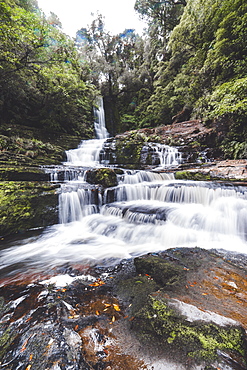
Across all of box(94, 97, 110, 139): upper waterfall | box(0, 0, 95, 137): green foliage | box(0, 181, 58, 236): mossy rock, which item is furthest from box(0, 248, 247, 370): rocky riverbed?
box(94, 97, 110, 139): upper waterfall

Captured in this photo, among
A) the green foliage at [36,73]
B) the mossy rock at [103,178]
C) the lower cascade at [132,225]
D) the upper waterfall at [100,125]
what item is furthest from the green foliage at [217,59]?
the upper waterfall at [100,125]

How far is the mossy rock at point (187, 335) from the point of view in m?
1.16

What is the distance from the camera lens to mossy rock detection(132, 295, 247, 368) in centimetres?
116

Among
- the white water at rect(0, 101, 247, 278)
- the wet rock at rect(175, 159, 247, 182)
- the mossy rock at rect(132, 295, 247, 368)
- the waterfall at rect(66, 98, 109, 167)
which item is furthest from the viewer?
the waterfall at rect(66, 98, 109, 167)

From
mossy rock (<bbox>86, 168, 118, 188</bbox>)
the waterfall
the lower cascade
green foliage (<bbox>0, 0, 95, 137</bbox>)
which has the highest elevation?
green foliage (<bbox>0, 0, 95, 137</bbox>)

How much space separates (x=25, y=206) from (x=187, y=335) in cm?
476

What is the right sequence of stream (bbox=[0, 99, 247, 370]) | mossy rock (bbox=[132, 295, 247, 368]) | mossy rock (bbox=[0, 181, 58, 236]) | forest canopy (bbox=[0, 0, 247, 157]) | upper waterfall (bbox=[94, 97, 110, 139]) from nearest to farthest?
mossy rock (bbox=[132, 295, 247, 368])
stream (bbox=[0, 99, 247, 370])
mossy rock (bbox=[0, 181, 58, 236])
forest canopy (bbox=[0, 0, 247, 157])
upper waterfall (bbox=[94, 97, 110, 139])

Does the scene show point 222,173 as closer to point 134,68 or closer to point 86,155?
point 86,155

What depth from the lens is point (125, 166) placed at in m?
10.9

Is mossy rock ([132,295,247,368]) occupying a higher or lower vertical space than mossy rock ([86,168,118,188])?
lower

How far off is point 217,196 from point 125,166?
21.8 feet

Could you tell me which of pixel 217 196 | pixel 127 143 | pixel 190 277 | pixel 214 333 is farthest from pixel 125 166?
pixel 214 333

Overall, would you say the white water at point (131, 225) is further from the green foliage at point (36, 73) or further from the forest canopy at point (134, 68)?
the green foliage at point (36, 73)

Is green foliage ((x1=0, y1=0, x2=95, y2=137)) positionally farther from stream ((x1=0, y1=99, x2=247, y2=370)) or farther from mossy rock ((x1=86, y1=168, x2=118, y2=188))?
stream ((x1=0, y1=99, x2=247, y2=370))
